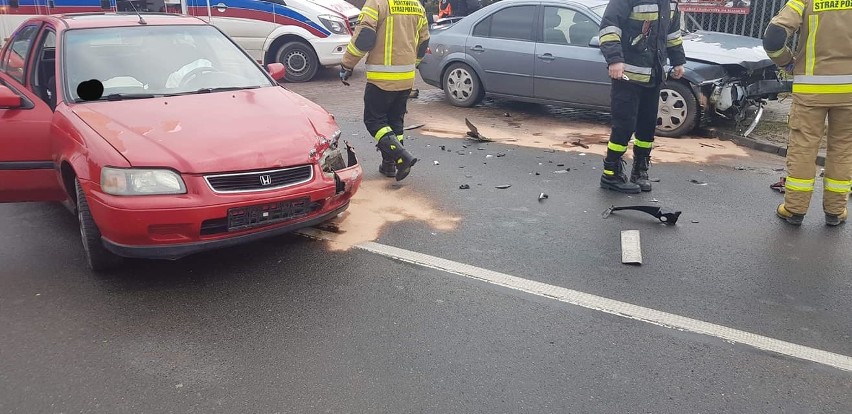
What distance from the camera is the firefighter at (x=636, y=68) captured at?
571cm

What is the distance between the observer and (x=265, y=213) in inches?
157

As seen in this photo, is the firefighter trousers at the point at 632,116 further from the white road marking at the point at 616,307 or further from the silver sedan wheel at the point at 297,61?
the silver sedan wheel at the point at 297,61

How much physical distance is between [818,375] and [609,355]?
36.9 inches

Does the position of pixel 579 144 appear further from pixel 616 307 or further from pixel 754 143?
pixel 616 307

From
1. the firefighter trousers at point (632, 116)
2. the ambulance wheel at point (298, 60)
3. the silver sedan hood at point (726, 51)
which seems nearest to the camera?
the firefighter trousers at point (632, 116)

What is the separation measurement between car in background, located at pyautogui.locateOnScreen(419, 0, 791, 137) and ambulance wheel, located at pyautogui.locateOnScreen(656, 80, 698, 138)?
11 millimetres

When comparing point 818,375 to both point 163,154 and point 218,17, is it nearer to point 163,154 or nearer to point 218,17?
point 163,154

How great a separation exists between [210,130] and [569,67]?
5.57 meters

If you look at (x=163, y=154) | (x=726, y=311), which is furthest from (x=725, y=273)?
(x=163, y=154)

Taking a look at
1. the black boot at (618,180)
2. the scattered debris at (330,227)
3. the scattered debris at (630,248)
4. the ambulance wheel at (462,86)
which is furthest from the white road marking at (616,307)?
the ambulance wheel at (462,86)

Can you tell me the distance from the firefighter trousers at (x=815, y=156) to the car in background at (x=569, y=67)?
106 inches

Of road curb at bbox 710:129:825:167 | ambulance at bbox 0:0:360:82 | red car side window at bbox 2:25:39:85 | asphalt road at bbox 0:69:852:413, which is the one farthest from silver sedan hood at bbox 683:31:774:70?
red car side window at bbox 2:25:39:85

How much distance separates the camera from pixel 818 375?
3.16m

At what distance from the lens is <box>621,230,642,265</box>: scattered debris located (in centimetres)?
449
